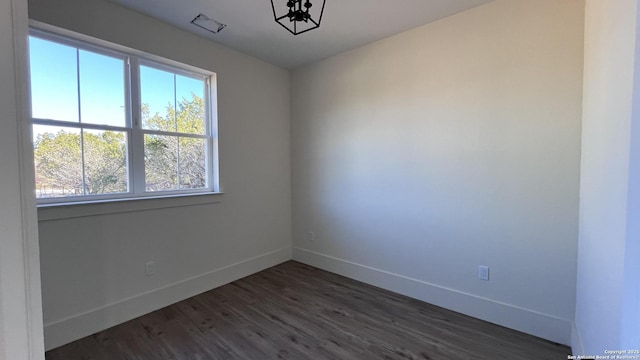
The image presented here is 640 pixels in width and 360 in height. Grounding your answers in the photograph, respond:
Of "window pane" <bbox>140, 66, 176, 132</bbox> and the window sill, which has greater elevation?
"window pane" <bbox>140, 66, 176, 132</bbox>

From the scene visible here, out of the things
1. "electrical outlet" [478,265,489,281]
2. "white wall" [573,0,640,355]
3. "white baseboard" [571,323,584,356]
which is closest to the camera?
"white wall" [573,0,640,355]

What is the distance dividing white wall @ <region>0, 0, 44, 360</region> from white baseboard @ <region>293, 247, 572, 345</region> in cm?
273

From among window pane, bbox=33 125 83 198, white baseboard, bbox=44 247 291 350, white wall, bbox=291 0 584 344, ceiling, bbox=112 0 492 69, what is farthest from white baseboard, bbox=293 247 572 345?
window pane, bbox=33 125 83 198

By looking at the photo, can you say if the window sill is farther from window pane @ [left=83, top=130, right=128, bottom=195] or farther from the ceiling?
the ceiling

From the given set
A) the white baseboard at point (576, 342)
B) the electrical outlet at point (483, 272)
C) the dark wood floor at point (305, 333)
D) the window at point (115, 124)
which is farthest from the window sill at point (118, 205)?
the white baseboard at point (576, 342)

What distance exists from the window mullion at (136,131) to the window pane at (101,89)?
7cm

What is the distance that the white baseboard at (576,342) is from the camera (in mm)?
1654

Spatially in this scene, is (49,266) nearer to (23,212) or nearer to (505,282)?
(23,212)

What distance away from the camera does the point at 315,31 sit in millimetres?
2678

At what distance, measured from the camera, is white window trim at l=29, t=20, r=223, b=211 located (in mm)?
1959

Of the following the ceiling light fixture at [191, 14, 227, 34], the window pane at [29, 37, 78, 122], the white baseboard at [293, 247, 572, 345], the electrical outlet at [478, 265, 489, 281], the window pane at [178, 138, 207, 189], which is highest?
the ceiling light fixture at [191, 14, 227, 34]

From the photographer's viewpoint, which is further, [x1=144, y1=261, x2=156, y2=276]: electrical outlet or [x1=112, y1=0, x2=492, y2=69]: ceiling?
[x1=144, y1=261, x2=156, y2=276]: electrical outlet

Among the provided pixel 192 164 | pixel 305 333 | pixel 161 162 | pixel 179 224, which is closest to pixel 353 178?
pixel 305 333

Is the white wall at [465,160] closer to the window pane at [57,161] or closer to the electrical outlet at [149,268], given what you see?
the electrical outlet at [149,268]
